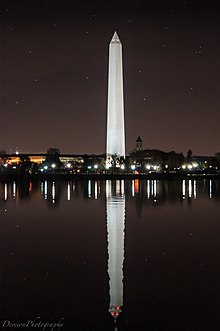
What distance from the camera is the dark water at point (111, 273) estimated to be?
663 centimetres

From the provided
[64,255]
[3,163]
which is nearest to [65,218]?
[64,255]

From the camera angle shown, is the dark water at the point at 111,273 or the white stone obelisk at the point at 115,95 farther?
the white stone obelisk at the point at 115,95

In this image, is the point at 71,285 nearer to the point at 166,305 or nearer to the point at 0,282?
the point at 0,282

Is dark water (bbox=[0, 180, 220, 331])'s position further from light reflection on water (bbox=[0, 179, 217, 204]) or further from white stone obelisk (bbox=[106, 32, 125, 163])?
white stone obelisk (bbox=[106, 32, 125, 163])

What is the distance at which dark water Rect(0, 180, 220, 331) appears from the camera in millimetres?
6629

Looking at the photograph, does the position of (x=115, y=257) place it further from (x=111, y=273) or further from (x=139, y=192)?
(x=139, y=192)

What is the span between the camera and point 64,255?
10242 mm

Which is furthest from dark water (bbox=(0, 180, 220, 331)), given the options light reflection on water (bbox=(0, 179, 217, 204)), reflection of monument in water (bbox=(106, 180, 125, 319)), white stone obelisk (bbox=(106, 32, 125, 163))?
white stone obelisk (bbox=(106, 32, 125, 163))

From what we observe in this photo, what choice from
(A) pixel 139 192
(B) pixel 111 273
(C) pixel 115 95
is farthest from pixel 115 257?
(C) pixel 115 95

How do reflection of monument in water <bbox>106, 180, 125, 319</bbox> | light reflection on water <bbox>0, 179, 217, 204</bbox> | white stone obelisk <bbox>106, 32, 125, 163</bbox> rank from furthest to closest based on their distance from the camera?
white stone obelisk <bbox>106, 32, 125, 163</bbox>
light reflection on water <bbox>0, 179, 217, 204</bbox>
reflection of monument in water <bbox>106, 180, 125, 319</bbox>

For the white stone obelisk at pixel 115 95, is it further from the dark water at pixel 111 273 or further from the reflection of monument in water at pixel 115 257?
the dark water at pixel 111 273

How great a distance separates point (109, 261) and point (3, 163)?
321ft

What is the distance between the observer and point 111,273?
8766 millimetres

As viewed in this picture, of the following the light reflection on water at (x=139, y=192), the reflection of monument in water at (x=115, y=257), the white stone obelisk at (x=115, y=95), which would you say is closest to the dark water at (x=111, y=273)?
the reflection of monument in water at (x=115, y=257)
